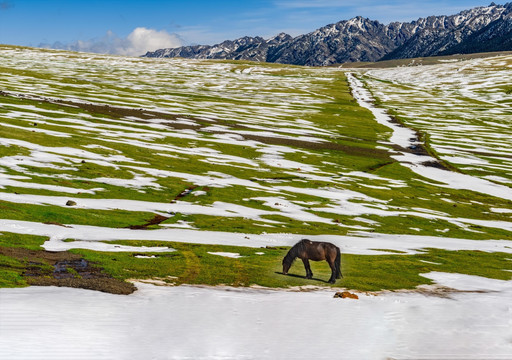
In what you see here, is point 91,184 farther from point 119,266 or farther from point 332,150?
point 332,150

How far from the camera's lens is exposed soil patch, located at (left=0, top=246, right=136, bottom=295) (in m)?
21.7

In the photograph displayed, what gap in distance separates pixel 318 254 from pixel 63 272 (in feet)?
40.8

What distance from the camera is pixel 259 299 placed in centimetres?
2270

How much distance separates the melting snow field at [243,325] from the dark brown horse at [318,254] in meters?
1.91

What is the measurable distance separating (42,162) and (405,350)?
4821 cm

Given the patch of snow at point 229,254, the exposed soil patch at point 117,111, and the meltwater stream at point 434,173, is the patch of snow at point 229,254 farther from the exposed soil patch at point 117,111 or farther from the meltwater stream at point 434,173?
the exposed soil patch at point 117,111

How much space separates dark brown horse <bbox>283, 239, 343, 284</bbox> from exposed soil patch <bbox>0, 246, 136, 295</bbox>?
28.0 feet

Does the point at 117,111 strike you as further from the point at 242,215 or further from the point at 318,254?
the point at 318,254

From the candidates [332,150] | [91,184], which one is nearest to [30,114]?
[91,184]

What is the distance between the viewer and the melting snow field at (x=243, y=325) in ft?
55.6

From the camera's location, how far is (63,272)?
2347 centimetres

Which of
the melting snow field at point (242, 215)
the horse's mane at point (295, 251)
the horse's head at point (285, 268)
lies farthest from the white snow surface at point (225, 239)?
the horse's mane at point (295, 251)

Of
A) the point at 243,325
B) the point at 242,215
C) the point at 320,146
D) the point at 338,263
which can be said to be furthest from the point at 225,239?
the point at 320,146

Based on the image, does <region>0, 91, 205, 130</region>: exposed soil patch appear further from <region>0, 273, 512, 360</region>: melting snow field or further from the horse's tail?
<region>0, 273, 512, 360</region>: melting snow field
